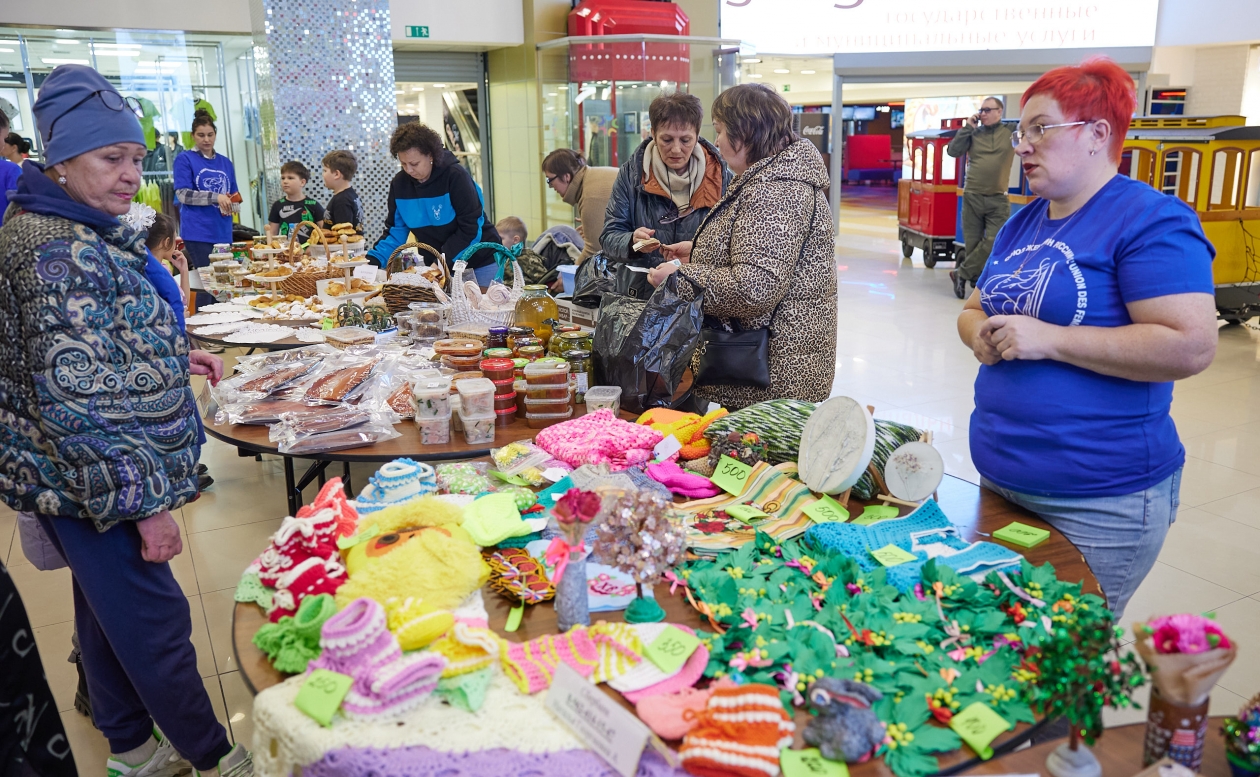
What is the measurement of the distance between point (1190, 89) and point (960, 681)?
577 inches

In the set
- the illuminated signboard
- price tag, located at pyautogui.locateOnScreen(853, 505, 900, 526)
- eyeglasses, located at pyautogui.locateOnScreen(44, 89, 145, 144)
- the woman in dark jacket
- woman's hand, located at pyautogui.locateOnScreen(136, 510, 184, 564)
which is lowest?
woman's hand, located at pyautogui.locateOnScreen(136, 510, 184, 564)

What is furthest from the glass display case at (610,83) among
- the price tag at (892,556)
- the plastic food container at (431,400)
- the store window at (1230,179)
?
the price tag at (892,556)

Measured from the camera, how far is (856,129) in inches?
914

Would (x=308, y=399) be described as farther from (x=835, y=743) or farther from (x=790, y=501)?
(x=835, y=743)

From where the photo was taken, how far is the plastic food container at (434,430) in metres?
2.51

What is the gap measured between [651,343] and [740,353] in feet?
0.94

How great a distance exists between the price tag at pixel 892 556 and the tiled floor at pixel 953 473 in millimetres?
1428

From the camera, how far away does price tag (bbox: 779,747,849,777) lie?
117 centimetres

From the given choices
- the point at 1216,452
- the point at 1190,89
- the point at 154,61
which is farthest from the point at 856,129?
the point at 1216,452

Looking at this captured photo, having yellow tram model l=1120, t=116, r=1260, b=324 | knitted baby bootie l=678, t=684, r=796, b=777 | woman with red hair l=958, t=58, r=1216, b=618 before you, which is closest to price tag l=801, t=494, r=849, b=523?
woman with red hair l=958, t=58, r=1216, b=618

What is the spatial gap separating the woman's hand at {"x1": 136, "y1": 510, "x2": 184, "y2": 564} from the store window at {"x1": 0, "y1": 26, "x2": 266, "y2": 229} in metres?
7.80

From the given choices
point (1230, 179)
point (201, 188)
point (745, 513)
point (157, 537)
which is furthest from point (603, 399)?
point (1230, 179)

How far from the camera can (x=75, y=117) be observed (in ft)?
6.08

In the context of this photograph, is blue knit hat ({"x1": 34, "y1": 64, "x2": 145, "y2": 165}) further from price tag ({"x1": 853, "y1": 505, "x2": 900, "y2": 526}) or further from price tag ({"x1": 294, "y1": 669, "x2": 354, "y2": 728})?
price tag ({"x1": 853, "y1": 505, "x2": 900, "y2": 526})
